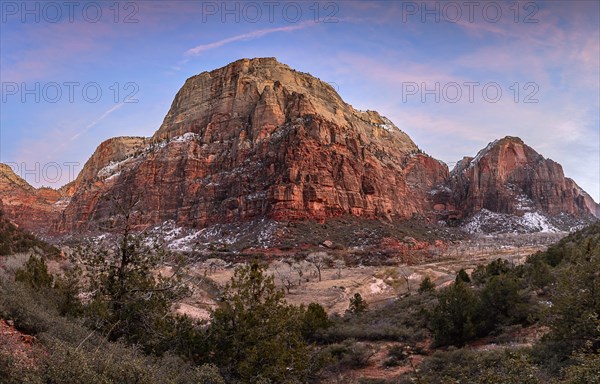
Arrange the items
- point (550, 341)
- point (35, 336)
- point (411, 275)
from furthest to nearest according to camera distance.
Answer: point (411, 275)
point (550, 341)
point (35, 336)

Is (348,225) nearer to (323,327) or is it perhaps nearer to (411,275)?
(411,275)

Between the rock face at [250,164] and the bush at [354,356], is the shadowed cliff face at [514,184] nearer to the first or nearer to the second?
the rock face at [250,164]

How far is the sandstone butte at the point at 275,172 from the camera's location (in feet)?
311

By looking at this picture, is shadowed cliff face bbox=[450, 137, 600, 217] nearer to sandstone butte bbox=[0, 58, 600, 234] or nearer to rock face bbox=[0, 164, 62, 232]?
sandstone butte bbox=[0, 58, 600, 234]

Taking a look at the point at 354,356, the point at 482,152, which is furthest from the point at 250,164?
the point at 482,152

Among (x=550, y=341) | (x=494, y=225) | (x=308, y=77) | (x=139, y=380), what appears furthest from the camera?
(x=308, y=77)

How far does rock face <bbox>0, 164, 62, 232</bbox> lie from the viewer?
140 m

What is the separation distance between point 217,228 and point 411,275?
48.4 metres

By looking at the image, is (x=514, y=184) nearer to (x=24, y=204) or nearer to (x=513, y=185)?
(x=513, y=185)

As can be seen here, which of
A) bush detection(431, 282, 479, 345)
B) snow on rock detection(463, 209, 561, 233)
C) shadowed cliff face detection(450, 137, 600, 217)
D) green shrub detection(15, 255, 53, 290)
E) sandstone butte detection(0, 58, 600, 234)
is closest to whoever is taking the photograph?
green shrub detection(15, 255, 53, 290)

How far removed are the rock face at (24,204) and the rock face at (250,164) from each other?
2353cm

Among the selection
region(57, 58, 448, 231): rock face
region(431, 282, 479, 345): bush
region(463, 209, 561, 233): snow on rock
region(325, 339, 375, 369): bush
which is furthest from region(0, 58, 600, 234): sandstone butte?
region(431, 282, 479, 345): bush

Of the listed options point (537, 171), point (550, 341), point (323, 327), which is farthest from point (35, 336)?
point (537, 171)

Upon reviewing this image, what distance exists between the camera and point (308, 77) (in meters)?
149
